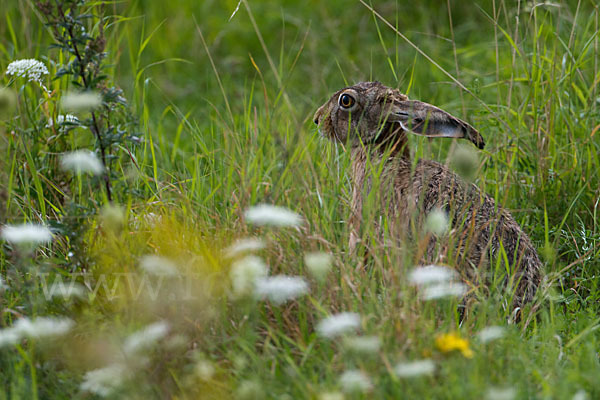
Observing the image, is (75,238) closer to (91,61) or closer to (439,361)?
(91,61)

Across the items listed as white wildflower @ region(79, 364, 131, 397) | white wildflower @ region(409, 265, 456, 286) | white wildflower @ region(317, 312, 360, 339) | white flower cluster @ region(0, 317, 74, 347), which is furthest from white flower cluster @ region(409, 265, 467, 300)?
white flower cluster @ region(0, 317, 74, 347)

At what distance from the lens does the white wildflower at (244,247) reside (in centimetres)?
275

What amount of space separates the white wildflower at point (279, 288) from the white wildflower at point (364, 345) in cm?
26

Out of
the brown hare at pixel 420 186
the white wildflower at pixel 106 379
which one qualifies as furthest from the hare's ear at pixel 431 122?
the white wildflower at pixel 106 379

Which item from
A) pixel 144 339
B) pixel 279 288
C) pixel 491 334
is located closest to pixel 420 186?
pixel 491 334

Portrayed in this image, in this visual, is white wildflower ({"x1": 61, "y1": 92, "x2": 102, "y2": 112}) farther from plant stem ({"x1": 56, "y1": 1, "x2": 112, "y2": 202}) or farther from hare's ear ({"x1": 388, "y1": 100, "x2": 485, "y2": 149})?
hare's ear ({"x1": 388, "y1": 100, "x2": 485, "y2": 149})

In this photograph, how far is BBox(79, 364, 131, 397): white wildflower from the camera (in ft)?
8.09

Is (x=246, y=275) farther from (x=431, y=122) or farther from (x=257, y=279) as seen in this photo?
(x=431, y=122)

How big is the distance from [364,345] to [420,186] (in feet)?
5.35

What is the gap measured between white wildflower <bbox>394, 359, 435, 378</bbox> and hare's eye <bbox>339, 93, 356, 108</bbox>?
2.12 meters

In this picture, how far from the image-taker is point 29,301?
9.15ft

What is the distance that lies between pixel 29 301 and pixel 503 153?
8.77 feet

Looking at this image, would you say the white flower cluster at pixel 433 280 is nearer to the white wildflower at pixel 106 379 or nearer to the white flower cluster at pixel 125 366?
the white flower cluster at pixel 125 366

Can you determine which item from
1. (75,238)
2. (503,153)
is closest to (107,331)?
(75,238)
